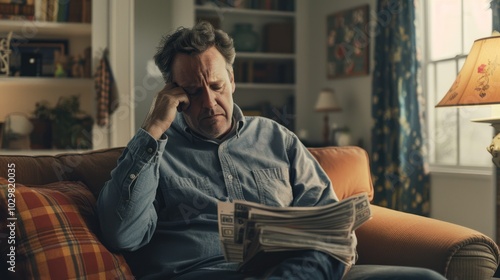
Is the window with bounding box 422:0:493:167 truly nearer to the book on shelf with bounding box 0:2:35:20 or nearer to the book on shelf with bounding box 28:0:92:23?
the book on shelf with bounding box 28:0:92:23

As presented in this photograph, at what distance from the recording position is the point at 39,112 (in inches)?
167

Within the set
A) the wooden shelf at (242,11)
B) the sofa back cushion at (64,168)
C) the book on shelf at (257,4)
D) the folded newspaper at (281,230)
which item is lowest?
the folded newspaper at (281,230)

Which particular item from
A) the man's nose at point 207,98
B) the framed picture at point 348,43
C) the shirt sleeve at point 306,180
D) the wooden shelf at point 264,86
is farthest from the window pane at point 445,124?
the man's nose at point 207,98

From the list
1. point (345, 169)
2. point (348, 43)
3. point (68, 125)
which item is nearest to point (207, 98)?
point (345, 169)

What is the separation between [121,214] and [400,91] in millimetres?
3289

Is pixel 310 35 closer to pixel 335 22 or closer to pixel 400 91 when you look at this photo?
pixel 335 22

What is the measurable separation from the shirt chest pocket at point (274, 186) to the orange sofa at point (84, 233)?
0.32 m

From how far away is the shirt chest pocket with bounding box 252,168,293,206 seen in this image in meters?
1.76

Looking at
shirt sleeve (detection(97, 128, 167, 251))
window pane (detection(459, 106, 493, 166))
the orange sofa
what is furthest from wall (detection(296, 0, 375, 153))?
shirt sleeve (detection(97, 128, 167, 251))

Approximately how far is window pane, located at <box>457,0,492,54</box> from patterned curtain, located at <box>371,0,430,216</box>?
362 mm

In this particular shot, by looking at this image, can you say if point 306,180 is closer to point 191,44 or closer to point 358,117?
point 191,44

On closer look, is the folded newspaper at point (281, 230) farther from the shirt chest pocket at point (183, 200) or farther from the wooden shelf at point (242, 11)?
the wooden shelf at point (242, 11)

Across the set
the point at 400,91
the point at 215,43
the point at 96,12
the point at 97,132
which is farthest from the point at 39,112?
the point at 215,43

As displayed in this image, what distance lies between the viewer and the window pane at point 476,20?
4020mm
